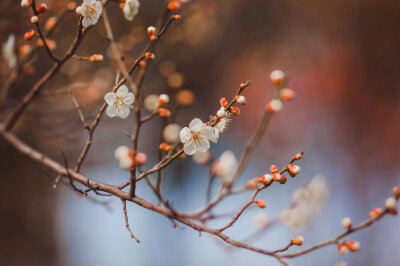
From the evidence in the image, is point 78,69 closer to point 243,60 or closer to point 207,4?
point 207,4

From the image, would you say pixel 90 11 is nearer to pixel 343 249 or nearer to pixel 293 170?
pixel 293 170

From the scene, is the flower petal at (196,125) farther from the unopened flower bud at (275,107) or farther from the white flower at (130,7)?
the white flower at (130,7)

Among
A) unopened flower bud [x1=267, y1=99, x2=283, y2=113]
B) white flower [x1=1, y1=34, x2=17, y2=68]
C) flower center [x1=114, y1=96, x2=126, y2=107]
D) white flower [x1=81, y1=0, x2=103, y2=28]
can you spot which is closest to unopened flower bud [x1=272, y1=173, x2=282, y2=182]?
unopened flower bud [x1=267, y1=99, x2=283, y2=113]

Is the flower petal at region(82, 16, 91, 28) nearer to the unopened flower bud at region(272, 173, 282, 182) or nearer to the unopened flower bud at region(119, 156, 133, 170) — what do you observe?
the unopened flower bud at region(119, 156, 133, 170)

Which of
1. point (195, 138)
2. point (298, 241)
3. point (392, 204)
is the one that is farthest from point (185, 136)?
point (392, 204)

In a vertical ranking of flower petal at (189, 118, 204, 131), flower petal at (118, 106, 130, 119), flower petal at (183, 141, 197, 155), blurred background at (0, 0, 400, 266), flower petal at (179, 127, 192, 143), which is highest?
blurred background at (0, 0, 400, 266)

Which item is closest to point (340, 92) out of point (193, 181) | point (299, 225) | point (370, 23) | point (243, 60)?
point (370, 23)
